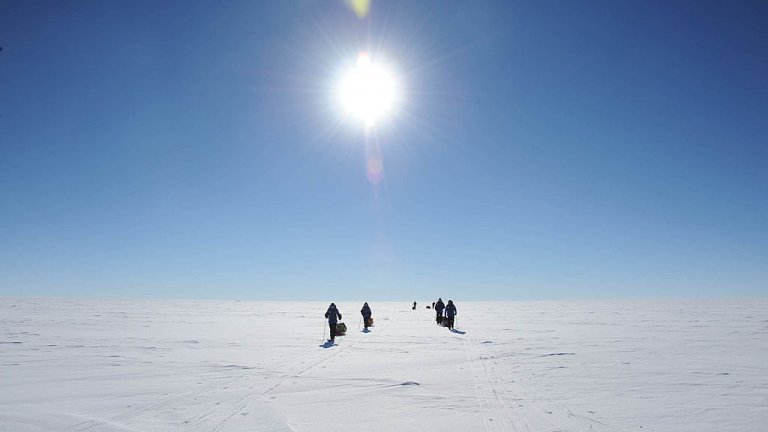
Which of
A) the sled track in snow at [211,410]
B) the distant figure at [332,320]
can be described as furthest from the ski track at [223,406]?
the distant figure at [332,320]

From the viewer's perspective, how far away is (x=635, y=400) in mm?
7711

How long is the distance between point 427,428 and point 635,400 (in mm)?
4181

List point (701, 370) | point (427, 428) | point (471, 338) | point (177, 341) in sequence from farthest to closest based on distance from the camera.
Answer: point (471, 338) → point (177, 341) → point (701, 370) → point (427, 428)

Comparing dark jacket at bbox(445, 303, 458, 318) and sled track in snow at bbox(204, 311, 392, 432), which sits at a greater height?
dark jacket at bbox(445, 303, 458, 318)

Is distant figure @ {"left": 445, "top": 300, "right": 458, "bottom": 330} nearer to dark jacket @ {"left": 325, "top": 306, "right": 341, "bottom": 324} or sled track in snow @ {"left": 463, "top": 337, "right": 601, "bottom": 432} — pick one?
dark jacket @ {"left": 325, "top": 306, "right": 341, "bottom": 324}

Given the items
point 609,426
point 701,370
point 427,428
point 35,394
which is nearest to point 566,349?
point 701,370

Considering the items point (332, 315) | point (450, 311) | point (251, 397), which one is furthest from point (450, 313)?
point (251, 397)

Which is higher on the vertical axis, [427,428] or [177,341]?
[177,341]

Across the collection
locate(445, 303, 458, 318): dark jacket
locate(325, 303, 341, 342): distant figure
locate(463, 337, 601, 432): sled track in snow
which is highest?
locate(445, 303, 458, 318): dark jacket

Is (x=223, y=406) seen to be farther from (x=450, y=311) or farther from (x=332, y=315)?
(x=450, y=311)

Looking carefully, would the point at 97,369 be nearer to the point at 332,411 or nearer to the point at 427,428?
the point at 332,411

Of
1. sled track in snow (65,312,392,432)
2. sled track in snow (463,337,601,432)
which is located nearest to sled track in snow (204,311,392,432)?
sled track in snow (65,312,392,432)

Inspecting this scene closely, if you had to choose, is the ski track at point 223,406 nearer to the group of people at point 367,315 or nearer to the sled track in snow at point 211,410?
the sled track in snow at point 211,410

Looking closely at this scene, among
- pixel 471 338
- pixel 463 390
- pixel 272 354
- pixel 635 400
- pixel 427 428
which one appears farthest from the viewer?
pixel 471 338
